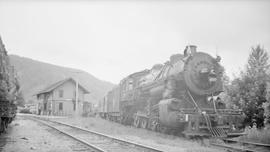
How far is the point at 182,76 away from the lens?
37.9 ft

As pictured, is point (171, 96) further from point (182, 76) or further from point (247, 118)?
point (247, 118)

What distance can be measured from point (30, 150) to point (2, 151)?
28.4 inches

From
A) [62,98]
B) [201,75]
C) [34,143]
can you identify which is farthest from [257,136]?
[62,98]

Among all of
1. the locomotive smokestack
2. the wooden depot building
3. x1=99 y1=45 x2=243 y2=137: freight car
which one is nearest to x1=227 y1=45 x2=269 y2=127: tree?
x1=99 y1=45 x2=243 y2=137: freight car

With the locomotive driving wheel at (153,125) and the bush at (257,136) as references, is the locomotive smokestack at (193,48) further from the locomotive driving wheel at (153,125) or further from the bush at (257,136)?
the bush at (257,136)

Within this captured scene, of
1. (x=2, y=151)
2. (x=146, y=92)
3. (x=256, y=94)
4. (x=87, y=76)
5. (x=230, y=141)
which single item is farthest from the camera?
(x=87, y=76)

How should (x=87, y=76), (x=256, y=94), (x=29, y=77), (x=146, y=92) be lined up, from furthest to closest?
1. (x=87, y=76)
2. (x=29, y=77)
3. (x=146, y=92)
4. (x=256, y=94)

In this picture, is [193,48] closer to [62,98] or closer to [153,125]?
[153,125]

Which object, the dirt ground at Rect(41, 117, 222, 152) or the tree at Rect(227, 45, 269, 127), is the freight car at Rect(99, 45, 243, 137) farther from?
the tree at Rect(227, 45, 269, 127)

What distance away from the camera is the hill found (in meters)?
114

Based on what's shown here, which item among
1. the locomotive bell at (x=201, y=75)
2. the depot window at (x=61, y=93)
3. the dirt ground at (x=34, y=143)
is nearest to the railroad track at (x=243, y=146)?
the locomotive bell at (x=201, y=75)

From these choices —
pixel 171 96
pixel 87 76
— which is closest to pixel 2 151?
pixel 171 96

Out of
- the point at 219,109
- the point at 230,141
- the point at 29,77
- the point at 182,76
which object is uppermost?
the point at 29,77

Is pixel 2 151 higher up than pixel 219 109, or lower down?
lower down
